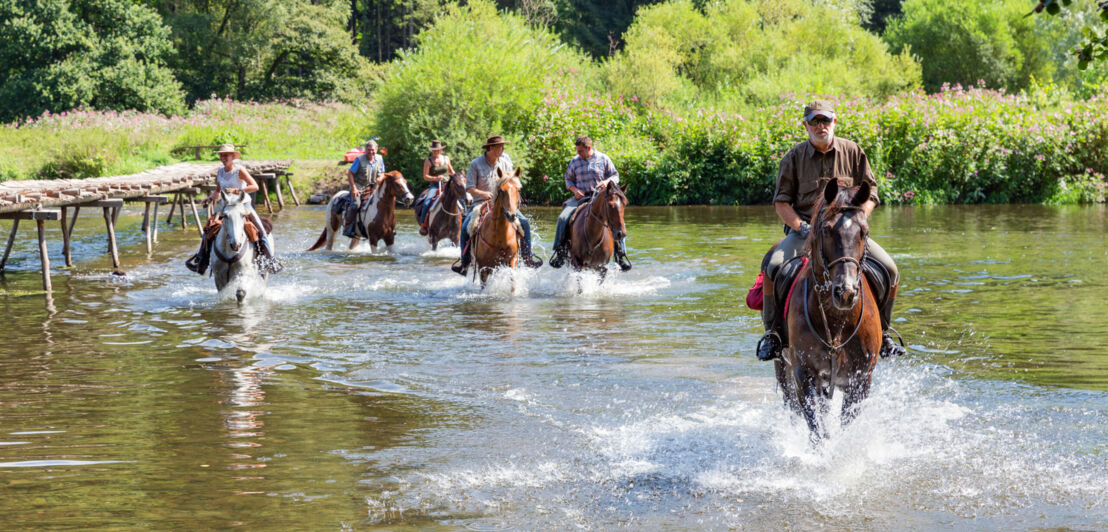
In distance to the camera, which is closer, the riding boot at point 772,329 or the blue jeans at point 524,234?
the riding boot at point 772,329

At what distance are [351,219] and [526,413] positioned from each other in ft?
45.6

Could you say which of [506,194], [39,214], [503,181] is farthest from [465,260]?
[39,214]

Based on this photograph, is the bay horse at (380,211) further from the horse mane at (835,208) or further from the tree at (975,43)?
the tree at (975,43)

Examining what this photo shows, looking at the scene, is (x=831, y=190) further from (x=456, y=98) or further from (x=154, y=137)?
(x=154, y=137)

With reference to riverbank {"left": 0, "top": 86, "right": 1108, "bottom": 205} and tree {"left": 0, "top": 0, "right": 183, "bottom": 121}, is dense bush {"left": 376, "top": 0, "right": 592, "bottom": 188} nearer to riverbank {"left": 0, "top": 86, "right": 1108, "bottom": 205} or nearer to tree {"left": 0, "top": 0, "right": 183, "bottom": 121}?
riverbank {"left": 0, "top": 86, "right": 1108, "bottom": 205}

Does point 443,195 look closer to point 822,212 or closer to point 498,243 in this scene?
point 498,243

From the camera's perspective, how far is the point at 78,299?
15703 millimetres

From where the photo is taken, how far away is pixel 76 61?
5581 cm

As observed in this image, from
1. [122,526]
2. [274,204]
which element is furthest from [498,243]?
[274,204]

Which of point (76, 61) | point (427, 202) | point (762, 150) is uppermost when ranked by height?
point (76, 61)

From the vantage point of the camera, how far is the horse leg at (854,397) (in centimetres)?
698

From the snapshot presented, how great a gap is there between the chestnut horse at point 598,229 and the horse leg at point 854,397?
7.33 m

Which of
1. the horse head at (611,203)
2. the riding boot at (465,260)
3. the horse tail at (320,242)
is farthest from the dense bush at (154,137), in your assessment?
the horse head at (611,203)

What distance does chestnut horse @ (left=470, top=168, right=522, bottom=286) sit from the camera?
47.0 feet
